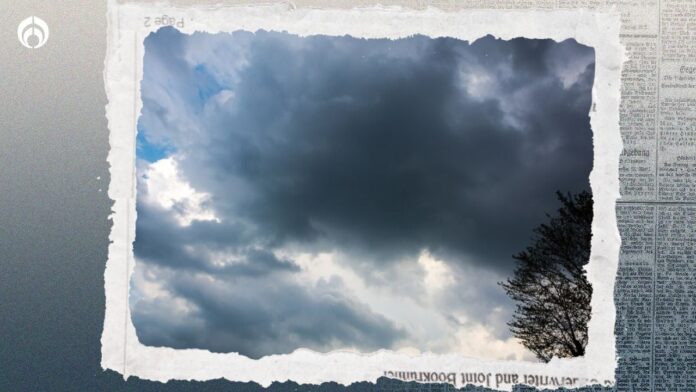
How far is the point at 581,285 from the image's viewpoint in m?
2.13

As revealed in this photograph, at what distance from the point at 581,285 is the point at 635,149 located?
0.44m

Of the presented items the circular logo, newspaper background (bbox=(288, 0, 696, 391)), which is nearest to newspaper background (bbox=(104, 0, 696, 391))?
newspaper background (bbox=(288, 0, 696, 391))

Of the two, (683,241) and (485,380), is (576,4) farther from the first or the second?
(485,380)

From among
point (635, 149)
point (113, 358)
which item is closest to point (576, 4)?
point (635, 149)

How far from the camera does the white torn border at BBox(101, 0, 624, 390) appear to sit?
2.05 m

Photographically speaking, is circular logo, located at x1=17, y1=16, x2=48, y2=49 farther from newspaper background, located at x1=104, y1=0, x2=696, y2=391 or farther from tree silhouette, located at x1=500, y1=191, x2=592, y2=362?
tree silhouette, located at x1=500, y1=191, x2=592, y2=362

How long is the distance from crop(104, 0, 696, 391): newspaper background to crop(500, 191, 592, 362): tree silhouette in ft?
0.36

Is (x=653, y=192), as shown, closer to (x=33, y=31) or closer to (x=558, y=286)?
(x=558, y=286)

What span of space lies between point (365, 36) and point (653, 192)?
3.25 feet

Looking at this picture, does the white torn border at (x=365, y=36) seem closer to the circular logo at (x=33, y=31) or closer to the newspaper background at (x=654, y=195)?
the newspaper background at (x=654, y=195)

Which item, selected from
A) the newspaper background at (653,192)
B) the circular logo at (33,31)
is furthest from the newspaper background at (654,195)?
the circular logo at (33,31)

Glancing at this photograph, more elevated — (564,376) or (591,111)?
(591,111)

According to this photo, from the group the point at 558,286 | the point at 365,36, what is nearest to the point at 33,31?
the point at 365,36

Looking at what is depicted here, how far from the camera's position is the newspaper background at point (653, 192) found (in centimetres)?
207
